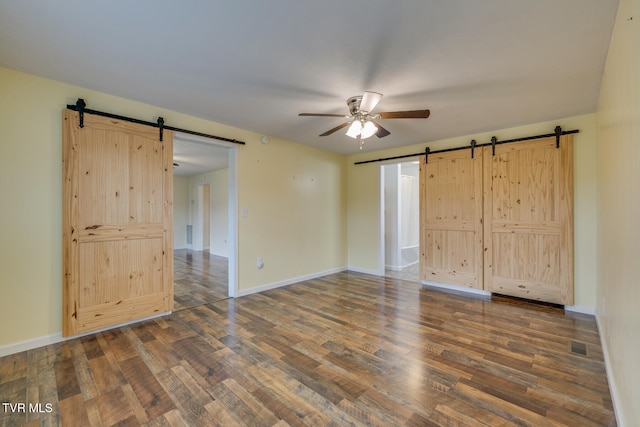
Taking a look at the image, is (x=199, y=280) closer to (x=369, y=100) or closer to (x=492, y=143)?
(x=369, y=100)

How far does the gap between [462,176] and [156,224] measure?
4.19 meters

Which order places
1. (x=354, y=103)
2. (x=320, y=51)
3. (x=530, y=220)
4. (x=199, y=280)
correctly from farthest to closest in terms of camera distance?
(x=199, y=280)
(x=530, y=220)
(x=354, y=103)
(x=320, y=51)

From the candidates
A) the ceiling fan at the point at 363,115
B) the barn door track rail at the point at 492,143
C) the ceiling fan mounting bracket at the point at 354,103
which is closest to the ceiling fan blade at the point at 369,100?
the ceiling fan at the point at 363,115

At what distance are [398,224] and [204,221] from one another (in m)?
5.89

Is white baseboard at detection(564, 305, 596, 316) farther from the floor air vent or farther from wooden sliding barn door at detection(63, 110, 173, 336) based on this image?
wooden sliding barn door at detection(63, 110, 173, 336)

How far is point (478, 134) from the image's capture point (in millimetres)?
4066

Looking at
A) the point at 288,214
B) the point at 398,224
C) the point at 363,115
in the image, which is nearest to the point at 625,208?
the point at 363,115

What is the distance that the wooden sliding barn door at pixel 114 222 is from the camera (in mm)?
2561

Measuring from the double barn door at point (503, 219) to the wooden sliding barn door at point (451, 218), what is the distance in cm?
1

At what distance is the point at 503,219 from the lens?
384 centimetres

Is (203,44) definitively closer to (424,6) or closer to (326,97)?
(326,97)

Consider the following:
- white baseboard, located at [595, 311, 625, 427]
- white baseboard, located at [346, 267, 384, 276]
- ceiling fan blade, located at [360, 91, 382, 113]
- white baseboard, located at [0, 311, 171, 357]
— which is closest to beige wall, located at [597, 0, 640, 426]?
white baseboard, located at [595, 311, 625, 427]

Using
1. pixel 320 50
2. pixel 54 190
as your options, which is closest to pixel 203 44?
pixel 320 50

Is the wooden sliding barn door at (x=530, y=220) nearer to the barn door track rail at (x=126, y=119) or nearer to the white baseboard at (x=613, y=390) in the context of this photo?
the white baseboard at (x=613, y=390)
